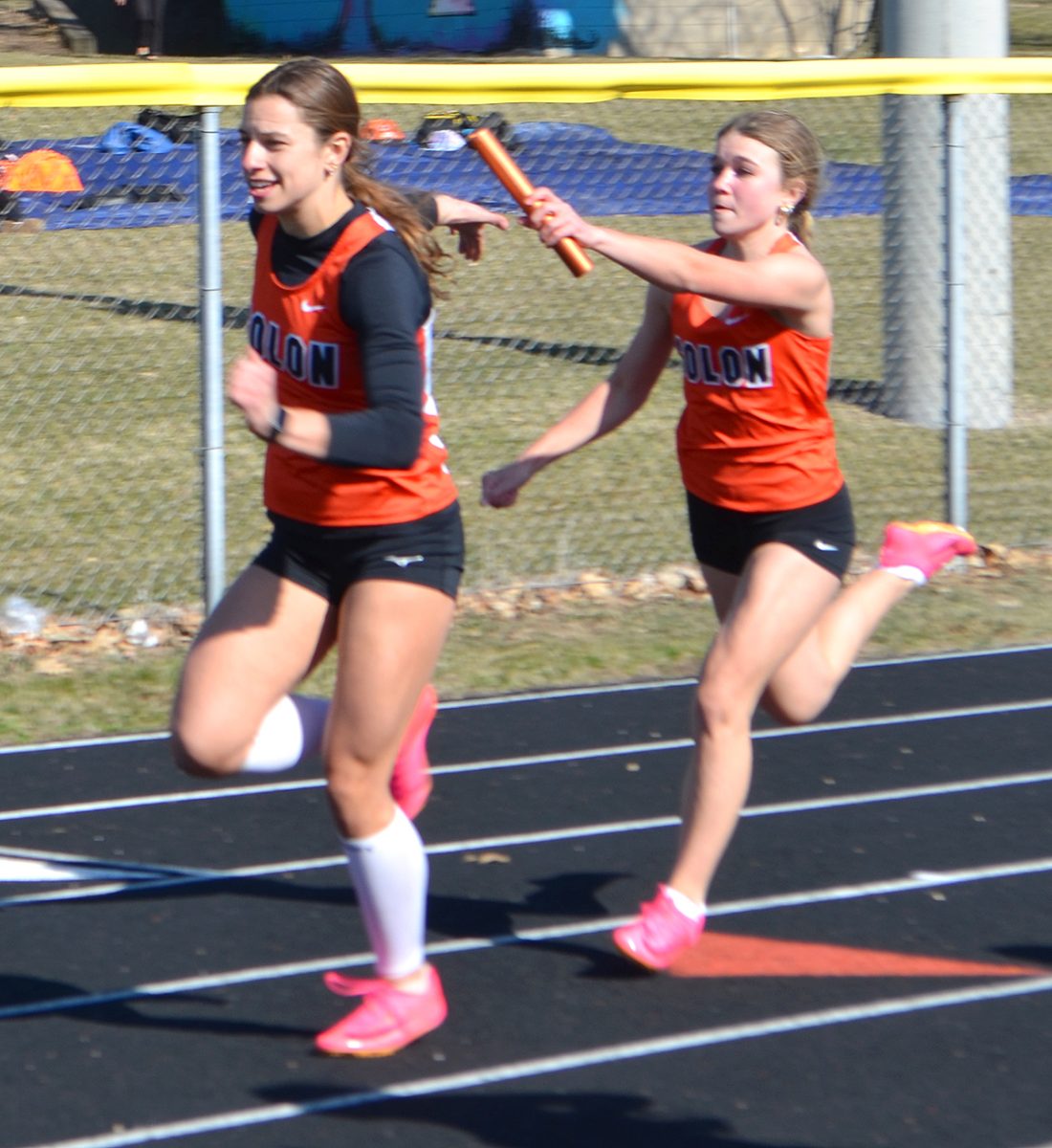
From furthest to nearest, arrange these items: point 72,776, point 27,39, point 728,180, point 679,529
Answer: point 27,39
point 679,529
point 72,776
point 728,180

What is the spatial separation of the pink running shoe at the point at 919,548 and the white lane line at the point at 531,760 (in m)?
0.93

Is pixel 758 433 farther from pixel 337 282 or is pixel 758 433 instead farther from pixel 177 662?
pixel 177 662

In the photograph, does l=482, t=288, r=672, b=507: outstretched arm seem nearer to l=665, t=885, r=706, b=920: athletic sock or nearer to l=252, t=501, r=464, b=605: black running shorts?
l=252, t=501, r=464, b=605: black running shorts

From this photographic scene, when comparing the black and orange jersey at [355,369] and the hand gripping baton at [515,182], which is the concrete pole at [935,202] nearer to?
the hand gripping baton at [515,182]

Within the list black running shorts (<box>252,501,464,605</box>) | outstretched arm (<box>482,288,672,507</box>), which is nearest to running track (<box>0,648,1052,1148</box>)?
black running shorts (<box>252,501,464,605</box>)

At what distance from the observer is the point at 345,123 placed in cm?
361

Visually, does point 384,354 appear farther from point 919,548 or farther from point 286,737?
point 919,548

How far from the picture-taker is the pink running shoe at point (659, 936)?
4.08 meters

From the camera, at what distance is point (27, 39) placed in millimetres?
30547

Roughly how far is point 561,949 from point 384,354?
1.61 metres

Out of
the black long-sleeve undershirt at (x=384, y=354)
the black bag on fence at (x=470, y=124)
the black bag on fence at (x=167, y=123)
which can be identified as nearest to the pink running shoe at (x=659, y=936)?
the black long-sleeve undershirt at (x=384, y=354)

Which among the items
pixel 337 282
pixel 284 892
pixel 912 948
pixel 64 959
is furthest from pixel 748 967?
pixel 337 282

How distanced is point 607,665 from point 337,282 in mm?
3554

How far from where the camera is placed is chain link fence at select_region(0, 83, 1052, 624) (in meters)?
8.23
